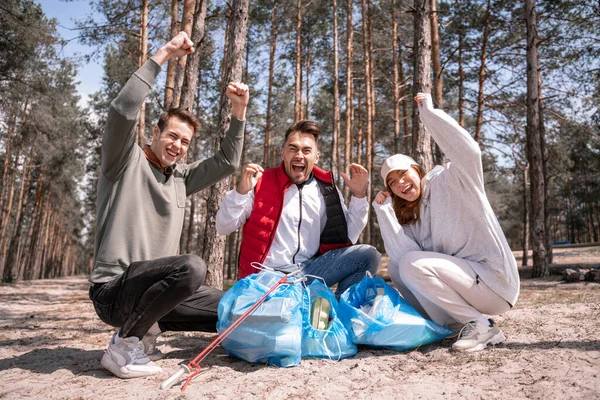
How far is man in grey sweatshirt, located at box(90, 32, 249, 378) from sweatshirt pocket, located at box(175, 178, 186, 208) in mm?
15

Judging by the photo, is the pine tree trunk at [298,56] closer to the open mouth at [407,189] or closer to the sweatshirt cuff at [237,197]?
the sweatshirt cuff at [237,197]

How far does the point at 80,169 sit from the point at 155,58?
985 inches

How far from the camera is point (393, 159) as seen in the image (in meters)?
3.05

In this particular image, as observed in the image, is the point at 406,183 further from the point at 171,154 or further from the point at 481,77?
the point at 481,77

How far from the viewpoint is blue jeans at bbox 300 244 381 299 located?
3.27 meters

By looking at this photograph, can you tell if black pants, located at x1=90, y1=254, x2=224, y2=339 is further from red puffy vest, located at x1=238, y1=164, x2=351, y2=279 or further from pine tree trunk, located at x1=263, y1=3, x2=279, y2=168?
pine tree trunk, located at x1=263, y1=3, x2=279, y2=168

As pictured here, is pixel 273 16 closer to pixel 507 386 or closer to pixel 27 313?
pixel 27 313

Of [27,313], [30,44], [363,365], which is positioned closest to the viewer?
[363,365]

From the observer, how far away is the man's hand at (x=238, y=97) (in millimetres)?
2828

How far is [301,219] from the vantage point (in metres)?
3.35

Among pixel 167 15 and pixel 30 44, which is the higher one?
pixel 167 15

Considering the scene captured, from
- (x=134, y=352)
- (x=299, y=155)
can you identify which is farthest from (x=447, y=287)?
(x=134, y=352)

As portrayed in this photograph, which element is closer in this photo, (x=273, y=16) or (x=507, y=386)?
(x=507, y=386)

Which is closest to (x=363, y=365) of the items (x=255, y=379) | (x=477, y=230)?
(x=255, y=379)
